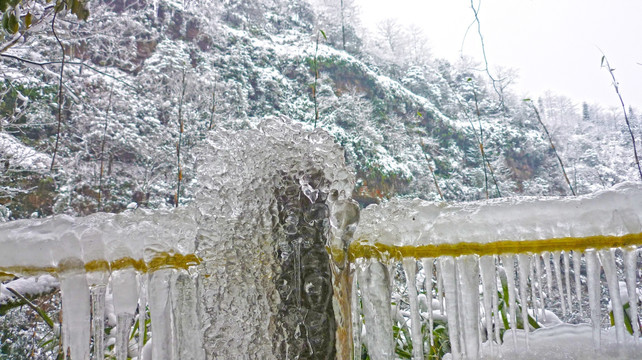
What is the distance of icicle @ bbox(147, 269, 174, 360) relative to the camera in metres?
0.57

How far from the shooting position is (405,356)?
1.07 meters

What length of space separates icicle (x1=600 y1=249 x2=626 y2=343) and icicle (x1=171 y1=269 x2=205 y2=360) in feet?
2.03

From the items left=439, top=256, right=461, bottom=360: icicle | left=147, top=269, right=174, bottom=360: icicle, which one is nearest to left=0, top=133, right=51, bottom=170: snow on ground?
left=147, top=269, right=174, bottom=360: icicle

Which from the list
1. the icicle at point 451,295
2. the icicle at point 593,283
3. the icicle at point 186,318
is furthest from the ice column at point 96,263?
the icicle at point 593,283

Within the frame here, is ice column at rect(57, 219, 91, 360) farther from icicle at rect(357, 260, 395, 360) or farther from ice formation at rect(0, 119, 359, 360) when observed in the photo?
icicle at rect(357, 260, 395, 360)

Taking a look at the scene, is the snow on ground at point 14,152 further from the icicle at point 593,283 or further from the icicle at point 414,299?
the icicle at point 593,283

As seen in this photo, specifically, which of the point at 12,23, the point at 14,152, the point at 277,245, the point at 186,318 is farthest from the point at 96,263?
the point at 14,152

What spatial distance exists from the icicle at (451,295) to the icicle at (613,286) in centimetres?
22

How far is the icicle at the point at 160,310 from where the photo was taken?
22.4 inches

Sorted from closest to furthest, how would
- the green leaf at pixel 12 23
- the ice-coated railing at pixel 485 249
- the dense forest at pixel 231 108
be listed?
the ice-coated railing at pixel 485 249 → the green leaf at pixel 12 23 → the dense forest at pixel 231 108

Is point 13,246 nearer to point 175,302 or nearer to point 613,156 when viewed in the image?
point 175,302

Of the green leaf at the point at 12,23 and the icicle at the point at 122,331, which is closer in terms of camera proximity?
the icicle at the point at 122,331

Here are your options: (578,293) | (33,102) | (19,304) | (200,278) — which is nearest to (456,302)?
(578,293)

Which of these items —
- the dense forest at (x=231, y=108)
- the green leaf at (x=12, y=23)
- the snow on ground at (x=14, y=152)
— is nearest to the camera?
the green leaf at (x=12, y=23)
